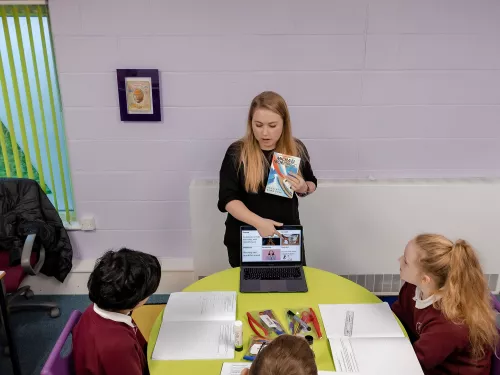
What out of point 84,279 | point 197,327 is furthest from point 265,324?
point 84,279

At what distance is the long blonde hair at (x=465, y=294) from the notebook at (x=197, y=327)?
857 millimetres

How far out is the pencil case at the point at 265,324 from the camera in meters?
A: 1.89

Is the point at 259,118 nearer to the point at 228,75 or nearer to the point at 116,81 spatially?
the point at 228,75

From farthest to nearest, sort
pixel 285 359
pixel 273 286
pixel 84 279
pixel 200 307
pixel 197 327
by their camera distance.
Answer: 1. pixel 84 279
2. pixel 273 286
3. pixel 200 307
4. pixel 197 327
5. pixel 285 359

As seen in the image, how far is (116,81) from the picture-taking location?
2.96 metres

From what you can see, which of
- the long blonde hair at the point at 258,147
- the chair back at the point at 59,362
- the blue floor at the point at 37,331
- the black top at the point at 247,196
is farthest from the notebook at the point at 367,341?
the blue floor at the point at 37,331

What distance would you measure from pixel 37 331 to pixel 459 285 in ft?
8.53

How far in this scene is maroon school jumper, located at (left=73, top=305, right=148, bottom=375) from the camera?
161 cm

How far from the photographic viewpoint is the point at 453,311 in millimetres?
1755

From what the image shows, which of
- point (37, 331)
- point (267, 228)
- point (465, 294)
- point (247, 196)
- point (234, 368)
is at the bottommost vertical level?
point (37, 331)

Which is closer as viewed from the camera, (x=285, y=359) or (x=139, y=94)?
(x=285, y=359)

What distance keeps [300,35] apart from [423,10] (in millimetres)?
760

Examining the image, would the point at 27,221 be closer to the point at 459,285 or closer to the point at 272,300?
the point at 272,300

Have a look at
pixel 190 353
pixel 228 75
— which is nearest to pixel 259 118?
pixel 228 75
